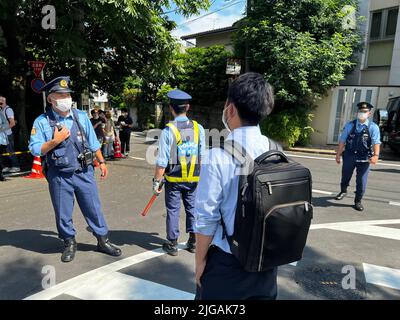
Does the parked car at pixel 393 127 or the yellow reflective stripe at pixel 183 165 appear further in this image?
the parked car at pixel 393 127

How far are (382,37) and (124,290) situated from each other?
56.5 ft

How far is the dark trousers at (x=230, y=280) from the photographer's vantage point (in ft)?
6.10

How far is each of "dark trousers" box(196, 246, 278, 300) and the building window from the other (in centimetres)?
1709

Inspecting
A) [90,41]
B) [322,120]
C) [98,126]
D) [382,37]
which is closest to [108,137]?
[98,126]

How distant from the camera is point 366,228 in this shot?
17.1 ft

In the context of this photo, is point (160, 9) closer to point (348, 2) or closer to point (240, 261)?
point (240, 261)

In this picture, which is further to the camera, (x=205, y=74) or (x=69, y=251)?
(x=205, y=74)

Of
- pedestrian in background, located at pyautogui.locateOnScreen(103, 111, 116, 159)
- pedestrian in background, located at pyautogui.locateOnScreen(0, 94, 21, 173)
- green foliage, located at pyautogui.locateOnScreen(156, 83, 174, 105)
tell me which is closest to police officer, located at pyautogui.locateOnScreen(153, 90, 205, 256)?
pedestrian in background, located at pyautogui.locateOnScreen(0, 94, 21, 173)

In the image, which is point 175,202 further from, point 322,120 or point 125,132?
point 322,120

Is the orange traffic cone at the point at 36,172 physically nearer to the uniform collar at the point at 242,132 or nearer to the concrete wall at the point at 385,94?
the uniform collar at the point at 242,132

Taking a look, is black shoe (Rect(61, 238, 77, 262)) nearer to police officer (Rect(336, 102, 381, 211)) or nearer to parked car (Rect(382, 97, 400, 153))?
police officer (Rect(336, 102, 381, 211))

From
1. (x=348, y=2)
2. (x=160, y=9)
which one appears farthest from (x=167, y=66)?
(x=348, y=2)

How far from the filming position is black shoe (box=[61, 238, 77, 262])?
389 cm

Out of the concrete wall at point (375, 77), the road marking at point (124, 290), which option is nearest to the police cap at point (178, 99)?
the road marking at point (124, 290)
